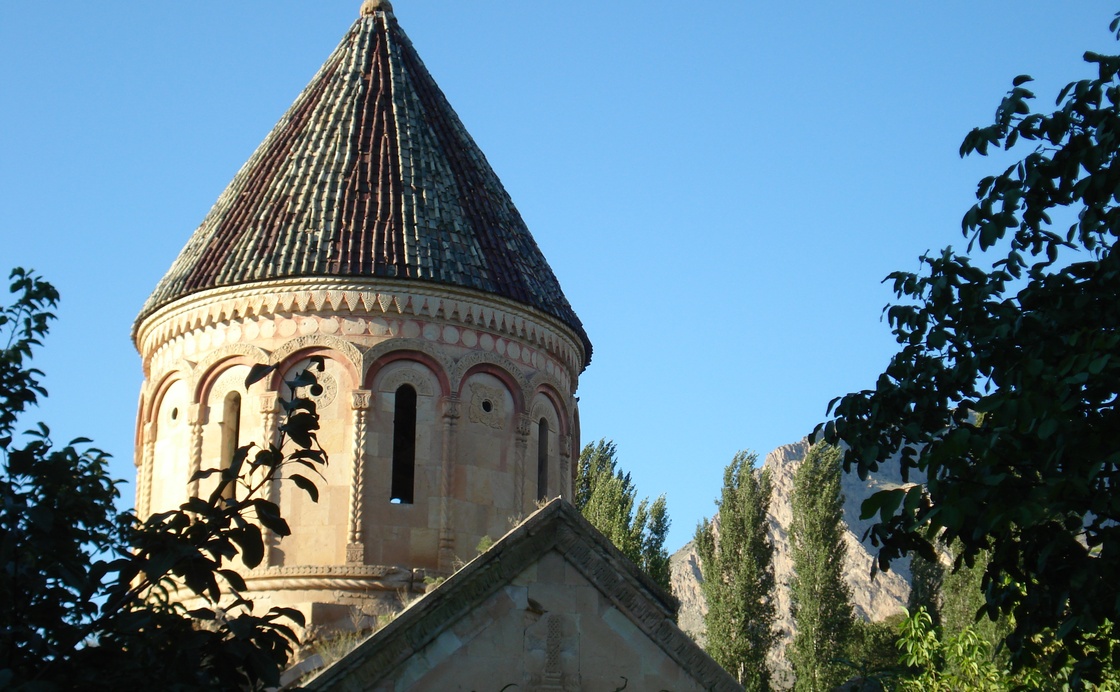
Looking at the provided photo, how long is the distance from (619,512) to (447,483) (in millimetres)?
14077

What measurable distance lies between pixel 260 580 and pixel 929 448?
28.9 feet

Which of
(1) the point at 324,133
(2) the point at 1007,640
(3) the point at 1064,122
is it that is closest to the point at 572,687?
(2) the point at 1007,640

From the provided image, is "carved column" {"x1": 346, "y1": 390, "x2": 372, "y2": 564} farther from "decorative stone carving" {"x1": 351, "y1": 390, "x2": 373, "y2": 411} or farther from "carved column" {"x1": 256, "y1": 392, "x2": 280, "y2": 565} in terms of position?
"carved column" {"x1": 256, "y1": 392, "x2": 280, "y2": 565}

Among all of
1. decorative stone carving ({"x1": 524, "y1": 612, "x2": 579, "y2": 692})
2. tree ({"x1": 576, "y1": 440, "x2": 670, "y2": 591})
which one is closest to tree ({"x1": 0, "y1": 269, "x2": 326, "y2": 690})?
decorative stone carving ({"x1": 524, "y1": 612, "x2": 579, "y2": 692})

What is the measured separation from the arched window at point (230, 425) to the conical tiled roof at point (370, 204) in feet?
4.45

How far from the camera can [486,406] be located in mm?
17500

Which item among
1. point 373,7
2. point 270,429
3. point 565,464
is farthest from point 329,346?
point 373,7

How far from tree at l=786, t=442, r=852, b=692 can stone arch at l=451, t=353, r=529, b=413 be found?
52.4ft

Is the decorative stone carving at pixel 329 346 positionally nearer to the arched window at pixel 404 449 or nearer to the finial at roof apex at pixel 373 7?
the arched window at pixel 404 449

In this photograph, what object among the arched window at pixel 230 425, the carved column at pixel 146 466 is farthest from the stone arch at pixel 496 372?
the carved column at pixel 146 466

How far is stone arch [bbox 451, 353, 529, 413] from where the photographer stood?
56.7 ft

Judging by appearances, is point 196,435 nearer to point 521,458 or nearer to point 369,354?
point 369,354

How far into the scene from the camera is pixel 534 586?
36.5 ft

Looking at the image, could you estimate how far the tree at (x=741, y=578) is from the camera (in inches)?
1287
